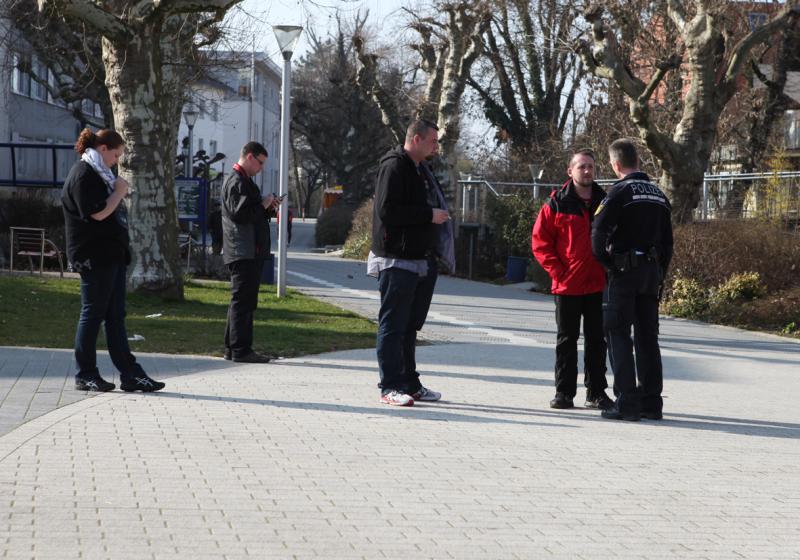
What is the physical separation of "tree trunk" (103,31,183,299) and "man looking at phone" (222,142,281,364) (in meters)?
6.55

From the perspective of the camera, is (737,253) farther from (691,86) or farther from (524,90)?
(524,90)

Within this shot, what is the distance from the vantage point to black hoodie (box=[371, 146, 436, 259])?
8430 mm

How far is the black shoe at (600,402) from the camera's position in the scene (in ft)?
29.0

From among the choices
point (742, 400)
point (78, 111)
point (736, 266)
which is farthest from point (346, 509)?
point (78, 111)

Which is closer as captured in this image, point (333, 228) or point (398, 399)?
point (398, 399)

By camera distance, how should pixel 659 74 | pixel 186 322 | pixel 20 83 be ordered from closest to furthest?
pixel 186 322
pixel 659 74
pixel 20 83

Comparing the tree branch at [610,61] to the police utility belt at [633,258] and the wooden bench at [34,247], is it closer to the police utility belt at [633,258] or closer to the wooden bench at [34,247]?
the wooden bench at [34,247]

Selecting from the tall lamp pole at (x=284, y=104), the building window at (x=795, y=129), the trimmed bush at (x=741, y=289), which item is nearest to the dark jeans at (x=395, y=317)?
the trimmed bush at (x=741, y=289)

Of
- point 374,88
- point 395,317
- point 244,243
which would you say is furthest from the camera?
point 374,88

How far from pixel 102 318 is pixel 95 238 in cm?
59

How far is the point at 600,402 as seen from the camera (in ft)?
29.2

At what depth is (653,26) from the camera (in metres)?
28.8

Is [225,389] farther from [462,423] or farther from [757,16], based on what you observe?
[757,16]

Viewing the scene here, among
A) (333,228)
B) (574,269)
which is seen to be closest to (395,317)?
(574,269)
